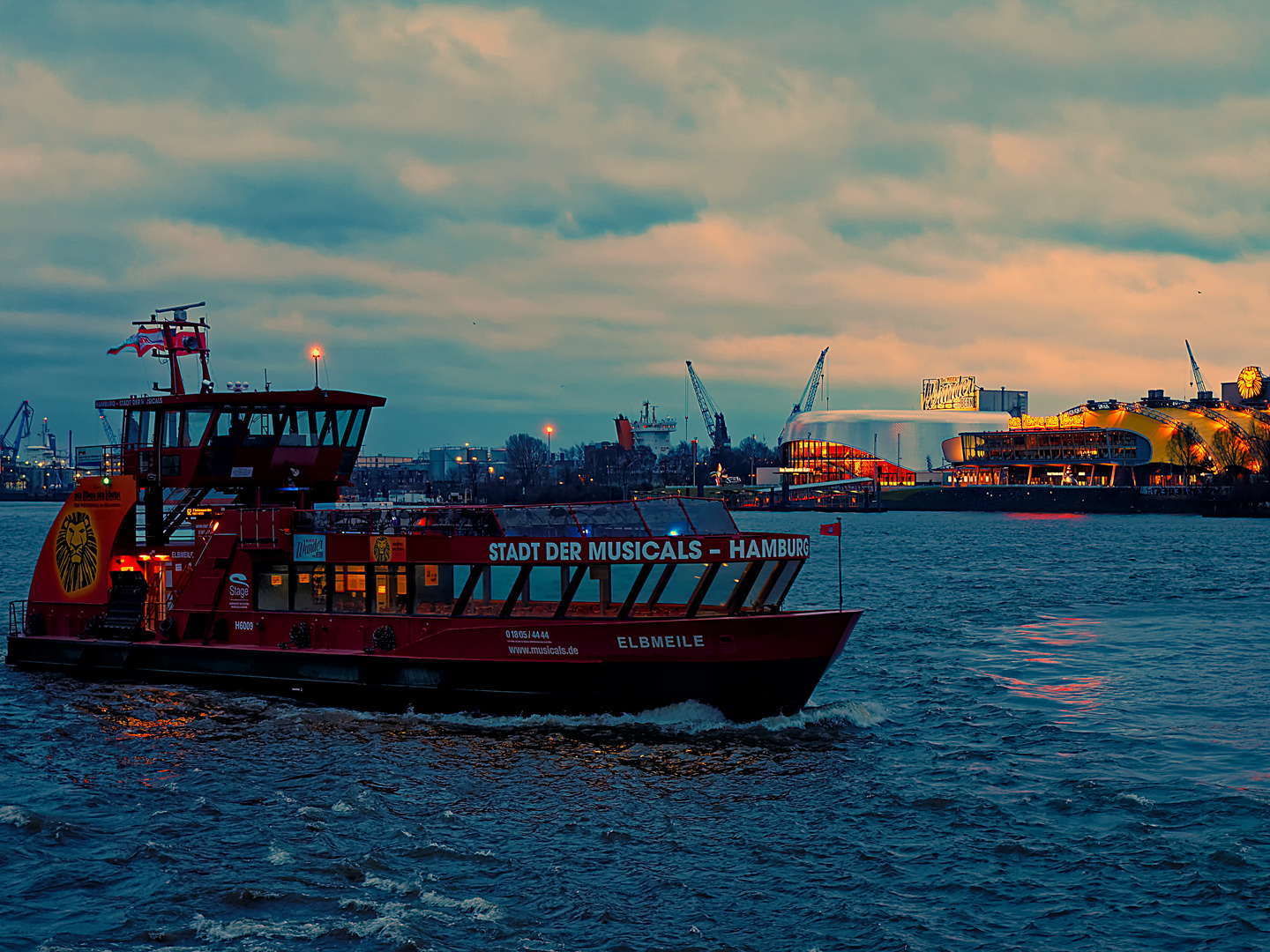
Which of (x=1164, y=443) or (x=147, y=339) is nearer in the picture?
(x=147, y=339)

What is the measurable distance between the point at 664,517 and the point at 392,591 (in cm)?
691

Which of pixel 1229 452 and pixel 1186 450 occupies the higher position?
pixel 1186 450

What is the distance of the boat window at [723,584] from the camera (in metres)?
22.4

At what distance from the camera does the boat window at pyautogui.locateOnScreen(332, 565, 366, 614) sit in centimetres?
2497

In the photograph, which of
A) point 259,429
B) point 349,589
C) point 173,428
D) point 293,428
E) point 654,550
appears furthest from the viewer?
point 173,428

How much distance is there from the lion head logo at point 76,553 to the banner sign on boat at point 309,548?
7.63 metres

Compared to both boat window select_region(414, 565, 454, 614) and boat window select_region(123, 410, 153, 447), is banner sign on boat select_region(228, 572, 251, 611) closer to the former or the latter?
boat window select_region(414, 565, 454, 614)

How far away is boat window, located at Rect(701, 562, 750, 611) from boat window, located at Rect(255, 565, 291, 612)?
10.6 m

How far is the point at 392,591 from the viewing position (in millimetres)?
24641

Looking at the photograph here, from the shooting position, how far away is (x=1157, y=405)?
19512cm

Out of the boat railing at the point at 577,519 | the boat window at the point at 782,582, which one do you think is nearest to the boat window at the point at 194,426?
the boat railing at the point at 577,519

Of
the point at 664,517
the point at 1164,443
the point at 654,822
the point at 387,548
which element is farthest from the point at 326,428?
the point at 1164,443

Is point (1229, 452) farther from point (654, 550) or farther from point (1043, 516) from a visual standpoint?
point (654, 550)

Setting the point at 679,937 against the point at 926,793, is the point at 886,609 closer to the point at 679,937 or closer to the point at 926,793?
the point at 926,793
